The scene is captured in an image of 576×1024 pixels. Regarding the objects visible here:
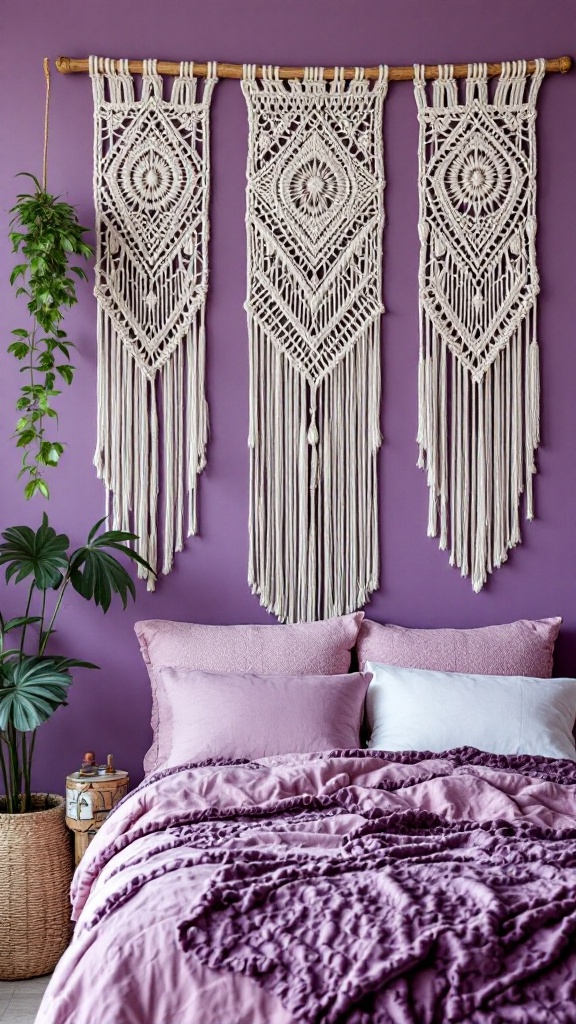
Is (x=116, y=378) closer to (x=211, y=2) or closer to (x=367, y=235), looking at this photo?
(x=367, y=235)

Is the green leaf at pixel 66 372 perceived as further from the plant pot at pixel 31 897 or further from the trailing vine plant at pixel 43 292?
the plant pot at pixel 31 897

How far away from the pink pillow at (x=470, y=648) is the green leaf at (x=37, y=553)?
3.21 feet

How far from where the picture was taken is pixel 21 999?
2.68 metres

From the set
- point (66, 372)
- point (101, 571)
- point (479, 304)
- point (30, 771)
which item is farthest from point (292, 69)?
point (30, 771)

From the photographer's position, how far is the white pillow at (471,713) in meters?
2.76

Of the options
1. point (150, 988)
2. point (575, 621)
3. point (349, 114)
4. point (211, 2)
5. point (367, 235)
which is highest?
point (211, 2)

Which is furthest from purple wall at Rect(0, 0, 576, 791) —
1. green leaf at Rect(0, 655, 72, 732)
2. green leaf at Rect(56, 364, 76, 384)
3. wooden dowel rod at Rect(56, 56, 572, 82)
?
green leaf at Rect(0, 655, 72, 732)

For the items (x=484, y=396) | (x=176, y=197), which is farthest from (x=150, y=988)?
(x=176, y=197)

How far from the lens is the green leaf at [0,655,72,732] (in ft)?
8.83

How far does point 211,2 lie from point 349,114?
1.94 feet

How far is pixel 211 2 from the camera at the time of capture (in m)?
3.29

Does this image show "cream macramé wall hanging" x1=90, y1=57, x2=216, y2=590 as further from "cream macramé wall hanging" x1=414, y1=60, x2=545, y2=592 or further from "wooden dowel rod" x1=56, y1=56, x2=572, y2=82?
"cream macramé wall hanging" x1=414, y1=60, x2=545, y2=592

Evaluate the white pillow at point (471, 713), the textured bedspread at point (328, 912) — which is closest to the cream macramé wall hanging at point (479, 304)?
the white pillow at point (471, 713)

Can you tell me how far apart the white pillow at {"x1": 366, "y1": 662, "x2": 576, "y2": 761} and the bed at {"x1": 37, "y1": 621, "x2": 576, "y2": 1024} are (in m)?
0.31
